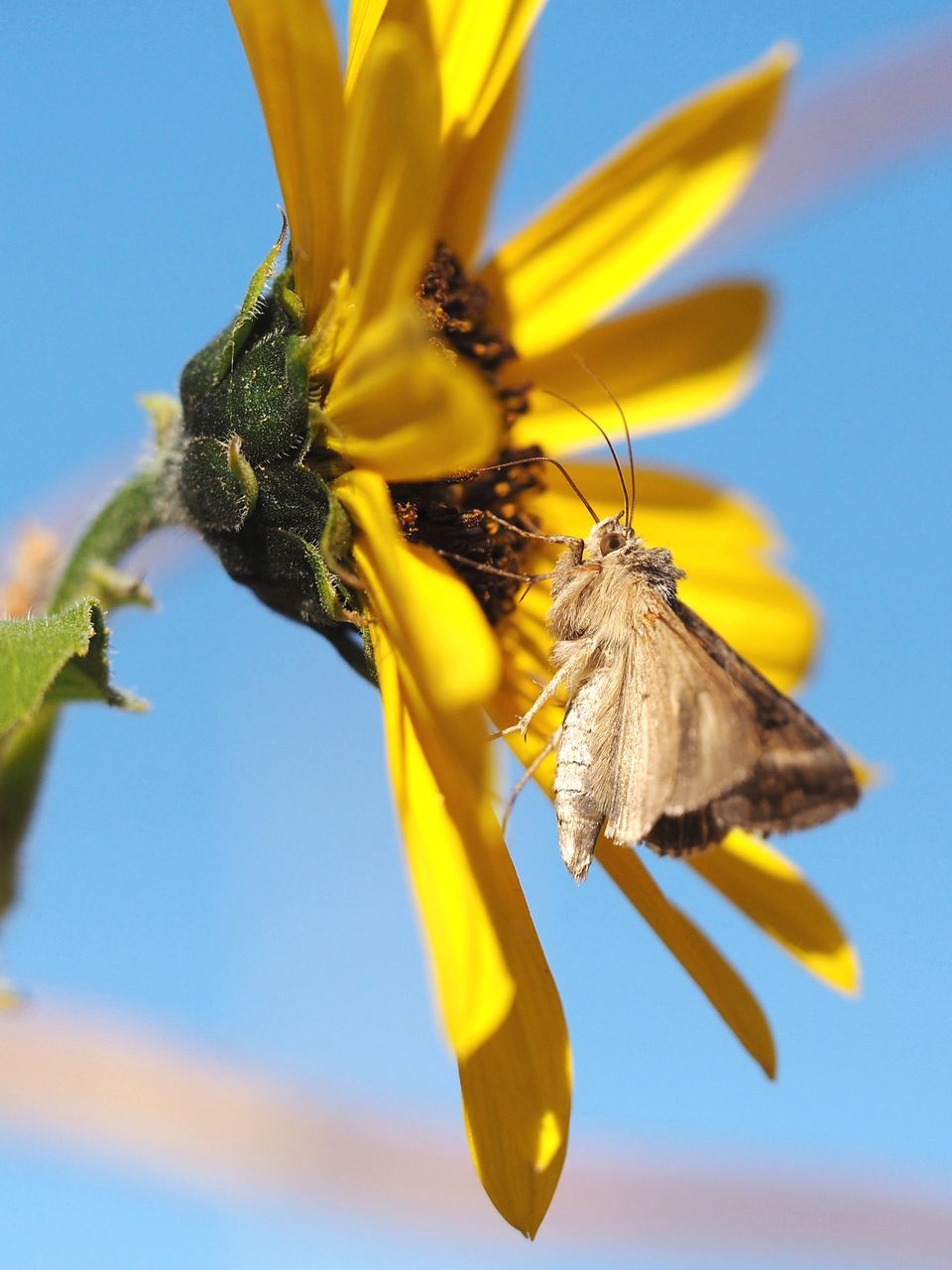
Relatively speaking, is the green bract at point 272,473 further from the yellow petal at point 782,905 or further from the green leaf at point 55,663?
the yellow petal at point 782,905

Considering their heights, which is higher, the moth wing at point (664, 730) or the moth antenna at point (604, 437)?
the moth antenna at point (604, 437)

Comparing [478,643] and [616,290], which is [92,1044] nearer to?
[616,290]

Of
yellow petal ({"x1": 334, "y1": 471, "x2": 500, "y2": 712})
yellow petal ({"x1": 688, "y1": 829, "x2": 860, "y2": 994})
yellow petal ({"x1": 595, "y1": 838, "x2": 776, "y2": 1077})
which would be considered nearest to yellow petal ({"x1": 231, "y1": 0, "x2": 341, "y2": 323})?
yellow petal ({"x1": 334, "y1": 471, "x2": 500, "y2": 712})

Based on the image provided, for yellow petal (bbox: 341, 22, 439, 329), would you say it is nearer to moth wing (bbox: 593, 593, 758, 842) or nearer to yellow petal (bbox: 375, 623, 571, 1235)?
yellow petal (bbox: 375, 623, 571, 1235)

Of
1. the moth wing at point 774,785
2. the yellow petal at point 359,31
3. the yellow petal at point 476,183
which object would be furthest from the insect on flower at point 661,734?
the yellow petal at point 359,31

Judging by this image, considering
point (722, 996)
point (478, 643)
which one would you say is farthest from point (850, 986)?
point (478, 643)

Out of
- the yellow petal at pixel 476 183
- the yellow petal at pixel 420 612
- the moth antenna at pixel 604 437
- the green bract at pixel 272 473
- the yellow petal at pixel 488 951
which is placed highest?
the yellow petal at pixel 476 183

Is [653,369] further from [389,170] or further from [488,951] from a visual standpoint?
[488,951]

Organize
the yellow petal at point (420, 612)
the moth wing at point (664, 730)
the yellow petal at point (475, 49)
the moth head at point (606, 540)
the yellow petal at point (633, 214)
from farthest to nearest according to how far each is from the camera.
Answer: the yellow petal at point (633, 214) < the moth head at point (606, 540) < the yellow petal at point (475, 49) < the moth wing at point (664, 730) < the yellow petal at point (420, 612)

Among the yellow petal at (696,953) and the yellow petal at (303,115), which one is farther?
the yellow petal at (696,953)
